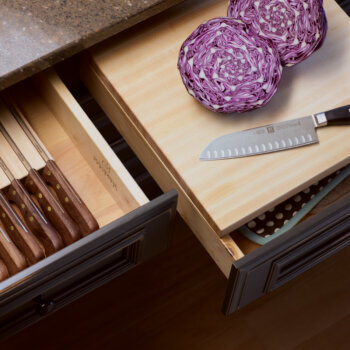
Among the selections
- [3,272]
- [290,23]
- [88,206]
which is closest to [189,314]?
[88,206]

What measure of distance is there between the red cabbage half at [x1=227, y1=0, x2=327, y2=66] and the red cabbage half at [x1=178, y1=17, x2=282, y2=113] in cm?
2

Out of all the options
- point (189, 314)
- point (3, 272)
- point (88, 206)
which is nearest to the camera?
point (3, 272)

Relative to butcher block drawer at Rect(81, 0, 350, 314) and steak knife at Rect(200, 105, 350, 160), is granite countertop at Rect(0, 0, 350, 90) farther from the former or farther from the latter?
steak knife at Rect(200, 105, 350, 160)

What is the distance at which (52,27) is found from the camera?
97 cm

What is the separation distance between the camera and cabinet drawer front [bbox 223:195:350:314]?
36.4 inches

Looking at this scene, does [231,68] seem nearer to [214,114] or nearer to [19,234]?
[214,114]

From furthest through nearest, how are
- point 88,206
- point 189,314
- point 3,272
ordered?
1. point 189,314
2. point 88,206
3. point 3,272

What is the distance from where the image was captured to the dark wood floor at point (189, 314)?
4.48 feet

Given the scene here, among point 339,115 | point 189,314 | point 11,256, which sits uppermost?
point 11,256

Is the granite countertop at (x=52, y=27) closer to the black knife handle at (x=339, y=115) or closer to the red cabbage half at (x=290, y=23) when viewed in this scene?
the red cabbage half at (x=290, y=23)

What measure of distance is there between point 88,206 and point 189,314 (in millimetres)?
464

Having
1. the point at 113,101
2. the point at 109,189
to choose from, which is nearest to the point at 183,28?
the point at 113,101

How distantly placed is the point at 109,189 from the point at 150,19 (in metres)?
0.27

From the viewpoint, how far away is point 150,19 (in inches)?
42.4
